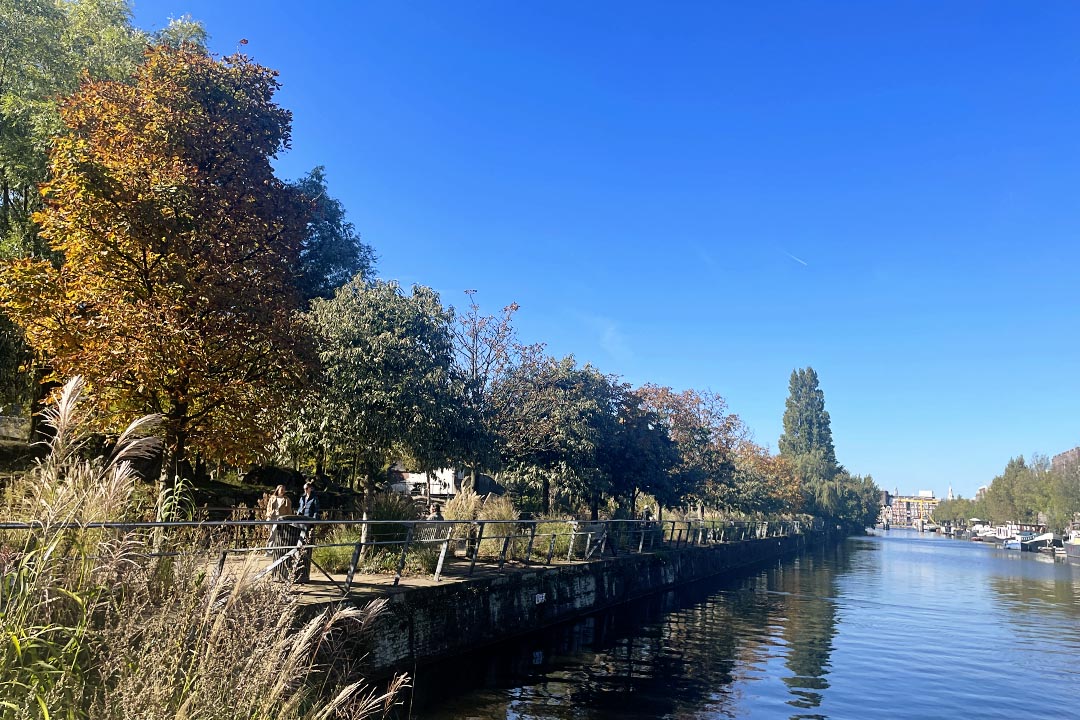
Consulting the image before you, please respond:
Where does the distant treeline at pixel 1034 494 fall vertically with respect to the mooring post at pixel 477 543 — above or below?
above

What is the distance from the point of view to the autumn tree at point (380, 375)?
18.6 metres

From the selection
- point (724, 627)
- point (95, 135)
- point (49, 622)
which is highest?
point (95, 135)

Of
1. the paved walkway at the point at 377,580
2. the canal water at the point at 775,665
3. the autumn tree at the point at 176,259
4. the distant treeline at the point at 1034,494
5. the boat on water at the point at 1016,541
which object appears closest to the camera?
the paved walkway at the point at 377,580

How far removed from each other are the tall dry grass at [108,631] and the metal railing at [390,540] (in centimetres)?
18

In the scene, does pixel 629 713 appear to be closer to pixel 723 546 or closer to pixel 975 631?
pixel 975 631

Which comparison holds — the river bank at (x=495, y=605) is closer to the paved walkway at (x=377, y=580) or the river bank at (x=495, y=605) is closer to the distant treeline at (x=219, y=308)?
the paved walkway at (x=377, y=580)

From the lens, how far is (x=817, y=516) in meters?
88.9

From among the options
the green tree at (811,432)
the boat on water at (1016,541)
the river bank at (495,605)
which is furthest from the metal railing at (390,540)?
the boat on water at (1016,541)

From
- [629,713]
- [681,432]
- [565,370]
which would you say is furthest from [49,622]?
[681,432]

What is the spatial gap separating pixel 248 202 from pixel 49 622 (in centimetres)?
1101

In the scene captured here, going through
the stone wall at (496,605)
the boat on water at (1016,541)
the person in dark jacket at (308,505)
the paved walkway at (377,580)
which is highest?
the person in dark jacket at (308,505)

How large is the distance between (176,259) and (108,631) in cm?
973

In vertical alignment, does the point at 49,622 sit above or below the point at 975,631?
above

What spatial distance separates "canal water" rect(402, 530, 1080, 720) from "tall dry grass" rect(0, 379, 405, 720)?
604cm
